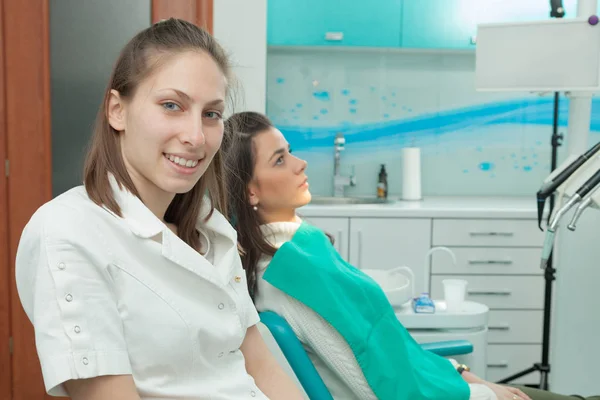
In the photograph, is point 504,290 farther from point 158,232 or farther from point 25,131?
point 158,232

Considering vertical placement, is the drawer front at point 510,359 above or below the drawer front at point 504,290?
below

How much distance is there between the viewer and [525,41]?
8.77 ft

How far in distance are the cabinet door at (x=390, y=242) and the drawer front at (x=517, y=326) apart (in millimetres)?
452

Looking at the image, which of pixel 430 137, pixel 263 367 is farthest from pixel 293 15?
pixel 263 367

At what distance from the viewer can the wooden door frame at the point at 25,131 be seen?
6.93 ft

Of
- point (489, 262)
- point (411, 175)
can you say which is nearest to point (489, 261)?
point (489, 262)

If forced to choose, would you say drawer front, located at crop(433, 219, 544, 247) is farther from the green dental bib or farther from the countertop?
the green dental bib

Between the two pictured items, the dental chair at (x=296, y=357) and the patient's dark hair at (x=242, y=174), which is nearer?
the dental chair at (x=296, y=357)

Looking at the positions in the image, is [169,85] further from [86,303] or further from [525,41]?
[525,41]

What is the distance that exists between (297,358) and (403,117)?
2.74 m

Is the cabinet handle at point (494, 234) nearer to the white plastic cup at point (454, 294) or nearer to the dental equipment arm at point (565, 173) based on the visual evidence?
the dental equipment arm at point (565, 173)

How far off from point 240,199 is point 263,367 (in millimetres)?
620

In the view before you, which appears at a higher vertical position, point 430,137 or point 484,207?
point 430,137

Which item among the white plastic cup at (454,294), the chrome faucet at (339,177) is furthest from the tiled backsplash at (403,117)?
the white plastic cup at (454,294)
